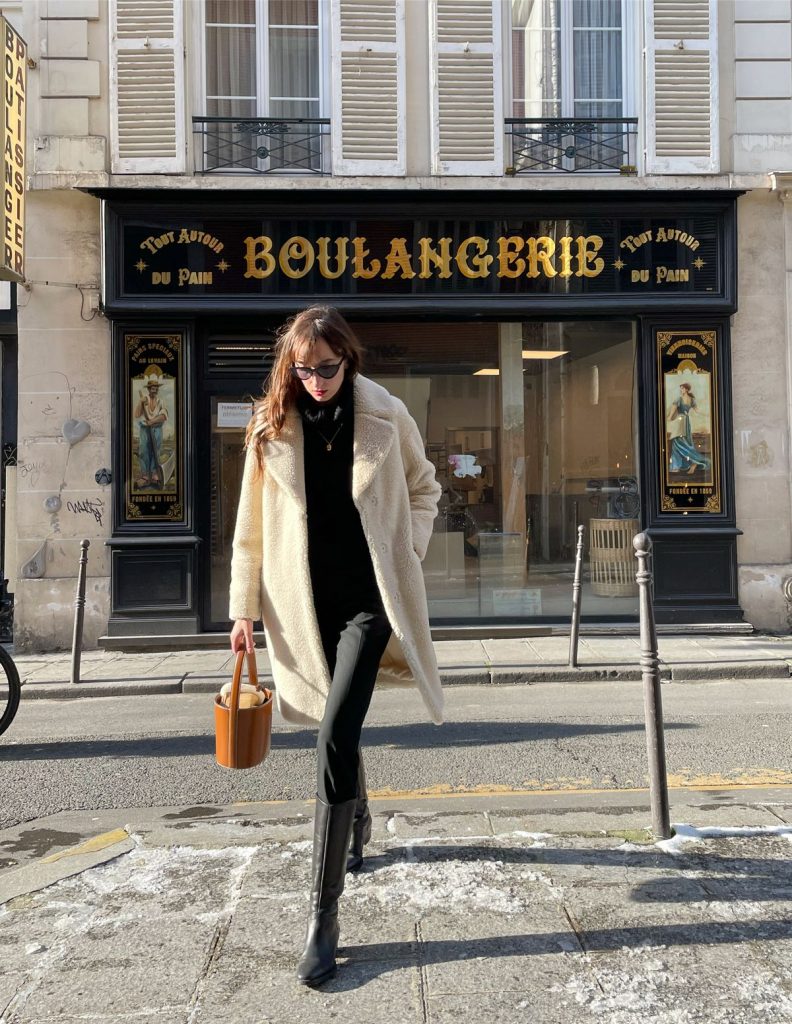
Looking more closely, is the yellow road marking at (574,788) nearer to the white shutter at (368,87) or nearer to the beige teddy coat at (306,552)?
the beige teddy coat at (306,552)

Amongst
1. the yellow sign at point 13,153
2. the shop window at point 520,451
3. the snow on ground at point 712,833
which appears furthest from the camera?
the shop window at point 520,451

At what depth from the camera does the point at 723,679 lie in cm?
801

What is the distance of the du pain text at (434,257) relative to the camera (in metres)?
10.2

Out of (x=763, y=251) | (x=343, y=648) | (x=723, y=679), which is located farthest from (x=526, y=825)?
(x=763, y=251)

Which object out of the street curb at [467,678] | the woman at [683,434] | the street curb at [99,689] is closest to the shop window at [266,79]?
the woman at [683,434]

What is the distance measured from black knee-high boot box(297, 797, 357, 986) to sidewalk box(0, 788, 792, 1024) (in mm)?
61

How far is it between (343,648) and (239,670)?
0.36m

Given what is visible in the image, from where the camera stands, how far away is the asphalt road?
484 cm

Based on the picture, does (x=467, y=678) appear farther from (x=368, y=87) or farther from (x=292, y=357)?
(x=368, y=87)

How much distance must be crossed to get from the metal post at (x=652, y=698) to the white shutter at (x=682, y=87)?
7973 millimetres

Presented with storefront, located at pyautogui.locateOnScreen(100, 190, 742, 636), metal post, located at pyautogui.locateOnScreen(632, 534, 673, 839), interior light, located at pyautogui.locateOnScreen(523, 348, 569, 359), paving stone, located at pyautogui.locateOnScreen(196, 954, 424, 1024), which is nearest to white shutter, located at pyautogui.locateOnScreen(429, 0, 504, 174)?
storefront, located at pyautogui.locateOnScreen(100, 190, 742, 636)

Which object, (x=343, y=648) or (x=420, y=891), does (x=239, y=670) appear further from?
(x=420, y=891)

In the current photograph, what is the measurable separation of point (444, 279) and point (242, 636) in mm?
8054

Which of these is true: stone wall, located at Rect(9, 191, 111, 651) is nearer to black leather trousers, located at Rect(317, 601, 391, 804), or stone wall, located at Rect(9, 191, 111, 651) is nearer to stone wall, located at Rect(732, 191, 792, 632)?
stone wall, located at Rect(732, 191, 792, 632)
